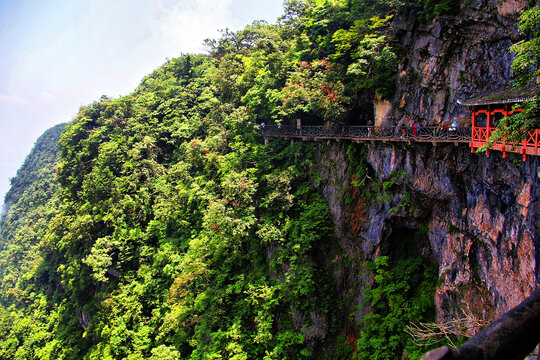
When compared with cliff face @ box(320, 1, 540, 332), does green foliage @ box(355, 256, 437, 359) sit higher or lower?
lower

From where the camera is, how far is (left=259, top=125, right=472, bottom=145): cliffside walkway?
12.6m

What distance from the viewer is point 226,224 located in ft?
63.5

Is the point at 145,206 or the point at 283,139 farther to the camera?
the point at 145,206

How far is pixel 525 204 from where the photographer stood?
9227 mm

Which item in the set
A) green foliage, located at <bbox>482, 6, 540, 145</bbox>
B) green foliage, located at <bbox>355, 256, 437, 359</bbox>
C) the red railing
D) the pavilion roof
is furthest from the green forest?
green foliage, located at <bbox>482, 6, 540, 145</bbox>

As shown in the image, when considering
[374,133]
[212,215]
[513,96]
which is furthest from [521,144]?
[212,215]

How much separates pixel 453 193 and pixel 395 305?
18.1 feet

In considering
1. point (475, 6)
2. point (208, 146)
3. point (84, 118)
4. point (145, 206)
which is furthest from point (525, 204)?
point (84, 118)

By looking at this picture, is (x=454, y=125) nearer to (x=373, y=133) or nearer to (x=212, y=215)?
(x=373, y=133)

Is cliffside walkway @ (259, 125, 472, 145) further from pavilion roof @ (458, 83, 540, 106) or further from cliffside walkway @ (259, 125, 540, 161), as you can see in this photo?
pavilion roof @ (458, 83, 540, 106)

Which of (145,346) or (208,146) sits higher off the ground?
(208,146)

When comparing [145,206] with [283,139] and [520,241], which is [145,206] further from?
[520,241]

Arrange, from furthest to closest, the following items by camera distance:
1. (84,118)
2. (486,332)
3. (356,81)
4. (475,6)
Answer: (84,118)
(356,81)
(475,6)
(486,332)

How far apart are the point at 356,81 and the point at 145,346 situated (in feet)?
71.9
